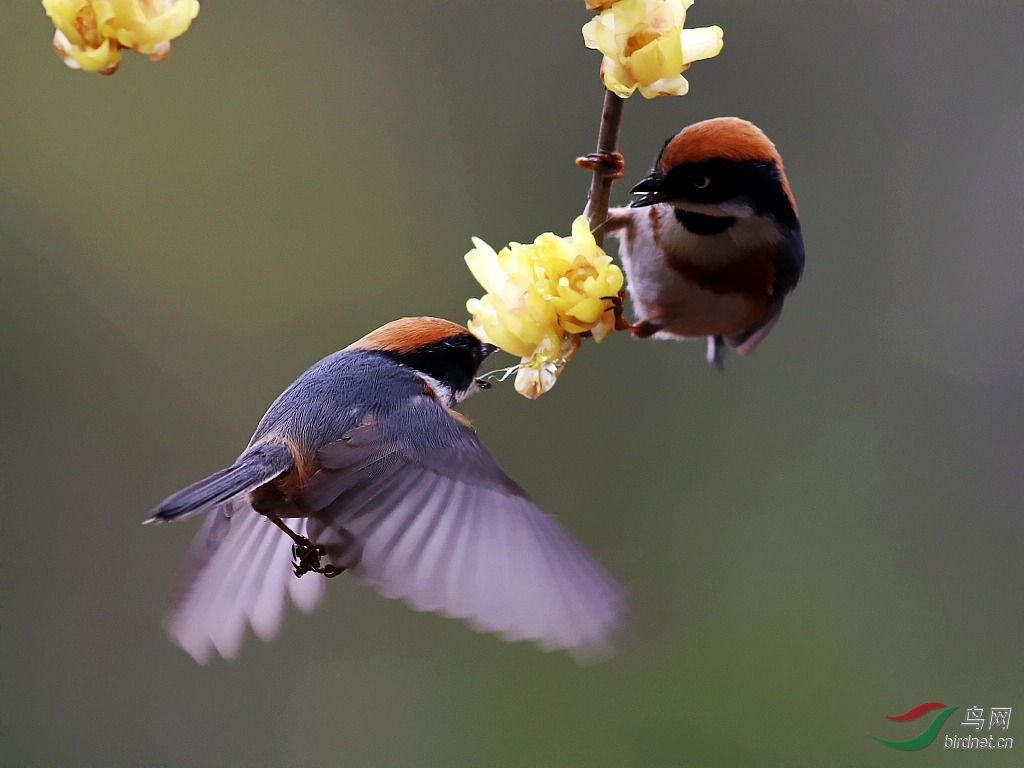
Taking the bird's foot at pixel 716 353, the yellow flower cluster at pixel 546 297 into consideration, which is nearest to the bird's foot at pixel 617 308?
the yellow flower cluster at pixel 546 297

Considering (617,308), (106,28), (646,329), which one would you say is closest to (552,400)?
(646,329)

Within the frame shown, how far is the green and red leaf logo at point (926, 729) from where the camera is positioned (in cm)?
326

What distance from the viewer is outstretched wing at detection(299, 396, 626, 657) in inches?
48.1

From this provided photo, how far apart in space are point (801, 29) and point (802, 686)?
8.08ft

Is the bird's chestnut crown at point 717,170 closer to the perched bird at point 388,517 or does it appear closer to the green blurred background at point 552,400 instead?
the perched bird at point 388,517

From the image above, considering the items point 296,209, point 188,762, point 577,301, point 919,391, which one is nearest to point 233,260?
point 296,209

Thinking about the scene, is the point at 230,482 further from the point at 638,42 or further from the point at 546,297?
the point at 638,42

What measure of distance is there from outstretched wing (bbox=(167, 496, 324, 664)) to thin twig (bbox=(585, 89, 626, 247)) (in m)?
0.71

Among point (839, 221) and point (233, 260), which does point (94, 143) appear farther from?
point (839, 221)

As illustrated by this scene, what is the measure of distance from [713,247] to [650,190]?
32 centimetres

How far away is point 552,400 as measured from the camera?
4121 mm

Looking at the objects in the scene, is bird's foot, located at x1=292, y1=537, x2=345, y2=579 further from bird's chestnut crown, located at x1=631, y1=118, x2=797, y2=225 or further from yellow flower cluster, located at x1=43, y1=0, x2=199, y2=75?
bird's chestnut crown, located at x1=631, y1=118, x2=797, y2=225

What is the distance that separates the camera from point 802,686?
12.7 ft

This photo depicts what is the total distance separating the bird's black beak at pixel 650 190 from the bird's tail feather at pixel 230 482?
74 centimetres
